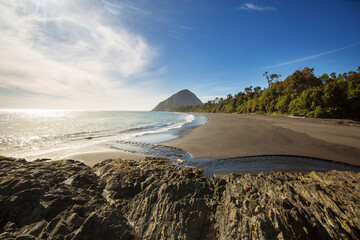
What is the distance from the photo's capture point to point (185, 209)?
4.30m

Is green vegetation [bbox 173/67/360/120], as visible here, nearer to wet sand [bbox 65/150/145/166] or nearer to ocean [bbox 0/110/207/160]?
ocean [bbox 0/110/207/160]

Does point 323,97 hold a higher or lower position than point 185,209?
higher

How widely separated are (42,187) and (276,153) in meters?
13.8

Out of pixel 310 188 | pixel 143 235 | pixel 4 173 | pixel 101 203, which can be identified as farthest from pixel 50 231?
pixel 310 188

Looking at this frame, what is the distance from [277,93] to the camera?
57438mm

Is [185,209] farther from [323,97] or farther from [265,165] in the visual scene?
[323,97]

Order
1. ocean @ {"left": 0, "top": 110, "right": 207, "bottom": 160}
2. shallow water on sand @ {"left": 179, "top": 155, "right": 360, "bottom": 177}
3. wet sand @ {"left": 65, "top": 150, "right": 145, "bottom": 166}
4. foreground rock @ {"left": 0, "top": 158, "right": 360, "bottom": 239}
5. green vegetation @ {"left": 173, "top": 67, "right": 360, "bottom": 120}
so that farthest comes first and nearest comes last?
green vegetation @ {"left": 173, "top": 67, "right": 360, "bottom": 120}, ocean @ {"left": 0, "top": 110, "right": 207, "bottom": 160}, wet sand @ {"left": 65, "top": 150, "right": 145, "bottom": 166}, shallow water on sand @ {"left": 179, "top": 155, "right": 360, "bottom": 177}, foreground rock @ {"left": 0, "top": 158, "right": 360, "bottom": 239}

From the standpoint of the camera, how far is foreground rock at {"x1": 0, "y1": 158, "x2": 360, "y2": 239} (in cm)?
326

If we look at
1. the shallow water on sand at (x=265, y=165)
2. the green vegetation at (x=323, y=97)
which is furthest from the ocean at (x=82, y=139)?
the green vegetation at (x=323, y=97)

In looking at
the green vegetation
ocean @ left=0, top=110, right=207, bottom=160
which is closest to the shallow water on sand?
ocean @ left=0, top=110, right=207, bottom=160

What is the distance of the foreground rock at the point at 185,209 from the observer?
3262mm

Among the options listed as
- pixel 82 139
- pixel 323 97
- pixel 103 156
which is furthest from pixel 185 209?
pixel 323 97

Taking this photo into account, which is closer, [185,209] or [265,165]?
[185,209]

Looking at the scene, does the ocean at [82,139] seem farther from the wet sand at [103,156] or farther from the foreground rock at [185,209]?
the foreground rock at [185,209]
